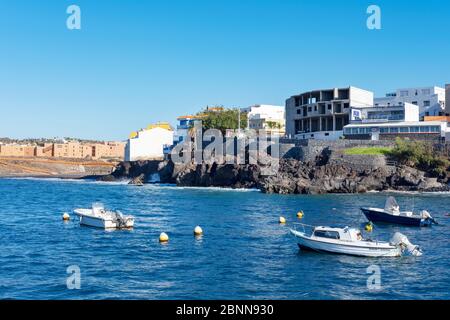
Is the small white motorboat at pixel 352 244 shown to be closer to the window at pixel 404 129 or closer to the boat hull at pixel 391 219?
the boat hull at pixel 391 219

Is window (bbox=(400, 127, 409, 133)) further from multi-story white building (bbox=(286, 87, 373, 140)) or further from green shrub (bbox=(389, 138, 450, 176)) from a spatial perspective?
multi-story white building (bbox=(286, 87, 373, 140))

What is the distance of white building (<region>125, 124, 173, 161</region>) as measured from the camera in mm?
162500

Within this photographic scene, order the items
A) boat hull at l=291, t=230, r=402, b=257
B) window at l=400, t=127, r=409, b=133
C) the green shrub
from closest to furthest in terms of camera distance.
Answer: boat hull at l=291, t=230, r=402, b=257, the green shrub, window at l=400, t=127, r=409, b=133

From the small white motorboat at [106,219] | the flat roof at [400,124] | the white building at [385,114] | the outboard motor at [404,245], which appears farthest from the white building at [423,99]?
the outboard motor at [404,245]

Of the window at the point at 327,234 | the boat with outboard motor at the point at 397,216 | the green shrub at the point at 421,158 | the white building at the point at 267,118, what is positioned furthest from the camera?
the white building at the point at 267,118

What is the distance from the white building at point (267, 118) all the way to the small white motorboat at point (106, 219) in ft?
331

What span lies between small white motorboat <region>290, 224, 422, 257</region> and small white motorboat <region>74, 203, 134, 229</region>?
61.0 ft

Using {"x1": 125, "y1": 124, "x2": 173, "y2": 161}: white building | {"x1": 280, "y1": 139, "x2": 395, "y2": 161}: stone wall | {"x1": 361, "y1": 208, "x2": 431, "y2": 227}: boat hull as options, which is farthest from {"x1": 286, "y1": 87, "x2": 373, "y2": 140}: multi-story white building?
{"x1": 361, "y1": 208, "x2": 431, "y2": 227}: boat hull

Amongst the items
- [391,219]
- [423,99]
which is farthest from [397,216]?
[423,99]

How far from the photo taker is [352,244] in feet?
116

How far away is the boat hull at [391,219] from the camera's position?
167 feet

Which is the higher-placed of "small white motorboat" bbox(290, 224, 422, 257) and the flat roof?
the flat roof
